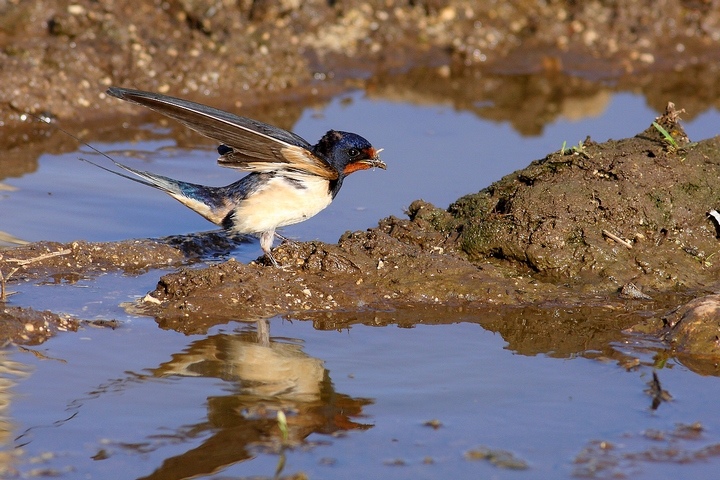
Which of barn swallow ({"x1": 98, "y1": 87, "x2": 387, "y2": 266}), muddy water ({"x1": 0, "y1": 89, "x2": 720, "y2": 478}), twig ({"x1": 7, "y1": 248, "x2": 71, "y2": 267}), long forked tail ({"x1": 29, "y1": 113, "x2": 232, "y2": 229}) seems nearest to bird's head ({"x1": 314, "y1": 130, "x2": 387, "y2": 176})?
barn swallow ({"x1": 98, "y1": 87, "x2": 387, "y2": 266})

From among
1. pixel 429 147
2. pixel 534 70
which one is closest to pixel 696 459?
pixel 429 147

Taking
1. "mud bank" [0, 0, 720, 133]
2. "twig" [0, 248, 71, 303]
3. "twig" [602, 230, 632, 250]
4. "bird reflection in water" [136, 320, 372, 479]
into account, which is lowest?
"bird reflection in water" [136, 320, 372, 479]

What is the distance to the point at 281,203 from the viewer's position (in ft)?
20.4

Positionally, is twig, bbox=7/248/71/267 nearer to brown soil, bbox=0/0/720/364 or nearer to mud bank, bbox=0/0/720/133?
brown soil, bbox=0/0/720/364

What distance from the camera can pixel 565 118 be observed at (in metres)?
10.1

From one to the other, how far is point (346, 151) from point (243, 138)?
0.77 metres

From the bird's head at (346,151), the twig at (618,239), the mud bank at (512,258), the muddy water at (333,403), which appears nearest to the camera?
the muddy water at (333,403)

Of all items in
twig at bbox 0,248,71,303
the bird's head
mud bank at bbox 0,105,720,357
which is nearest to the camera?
twig at bbox 0,248,71,303

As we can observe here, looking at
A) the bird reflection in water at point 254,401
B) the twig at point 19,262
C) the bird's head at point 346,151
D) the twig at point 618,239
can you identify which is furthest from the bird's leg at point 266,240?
the twig at point 618,239

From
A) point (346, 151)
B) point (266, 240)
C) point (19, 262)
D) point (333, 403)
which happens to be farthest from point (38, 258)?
point (333, 403)

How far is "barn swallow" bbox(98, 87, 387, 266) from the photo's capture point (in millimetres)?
5887

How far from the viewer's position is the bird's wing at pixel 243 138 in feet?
18.5

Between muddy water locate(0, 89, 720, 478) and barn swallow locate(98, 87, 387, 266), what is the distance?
616 millimetres

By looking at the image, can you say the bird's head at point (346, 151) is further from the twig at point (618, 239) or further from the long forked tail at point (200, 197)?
the twig at point (618, 239)
